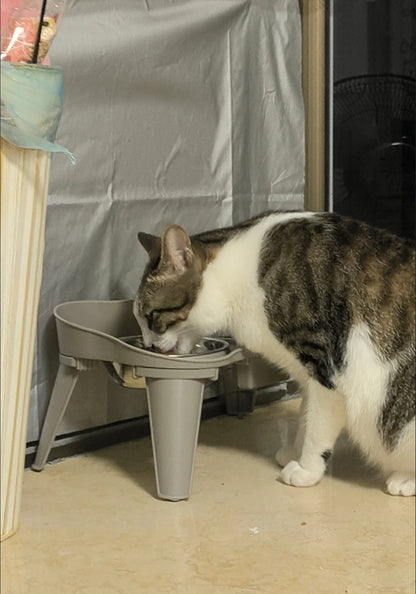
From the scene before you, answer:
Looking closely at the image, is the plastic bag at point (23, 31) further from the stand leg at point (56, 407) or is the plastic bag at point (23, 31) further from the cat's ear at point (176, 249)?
the stand leg at point (56, 407)

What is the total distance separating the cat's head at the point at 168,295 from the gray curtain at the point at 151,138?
19 centimetres

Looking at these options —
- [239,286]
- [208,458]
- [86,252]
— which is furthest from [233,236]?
[208,458]

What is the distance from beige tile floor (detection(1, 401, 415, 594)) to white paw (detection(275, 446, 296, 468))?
0.06 feet

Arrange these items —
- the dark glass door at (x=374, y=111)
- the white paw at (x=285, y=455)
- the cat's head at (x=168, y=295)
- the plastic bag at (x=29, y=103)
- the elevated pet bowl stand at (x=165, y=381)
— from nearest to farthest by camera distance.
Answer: the plastic bag at (x=29, y=103), the elevated pet bowl stand at (x=165, y=381), the cat's head at (x=168, y=295), the white paw at (x=285, y=455), the dark glass door at (x=374, y=111)

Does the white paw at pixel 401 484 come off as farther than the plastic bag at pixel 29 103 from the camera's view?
Yes

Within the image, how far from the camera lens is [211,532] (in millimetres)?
1579

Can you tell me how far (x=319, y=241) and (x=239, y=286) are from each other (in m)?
0.18

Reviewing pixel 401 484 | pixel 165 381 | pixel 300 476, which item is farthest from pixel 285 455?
pixel 165 381

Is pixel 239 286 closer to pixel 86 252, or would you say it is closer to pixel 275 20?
pixel 86 252

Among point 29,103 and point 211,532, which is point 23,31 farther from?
point 211,532

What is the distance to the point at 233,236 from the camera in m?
1.87

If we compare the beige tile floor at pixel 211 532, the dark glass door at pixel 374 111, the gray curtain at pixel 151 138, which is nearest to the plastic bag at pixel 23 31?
the gray curtain at pixel 151 138

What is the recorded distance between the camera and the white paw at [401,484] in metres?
1.75

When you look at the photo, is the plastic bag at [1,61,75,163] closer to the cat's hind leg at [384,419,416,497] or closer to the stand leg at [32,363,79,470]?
the stand leg at [32,363,79,470]
